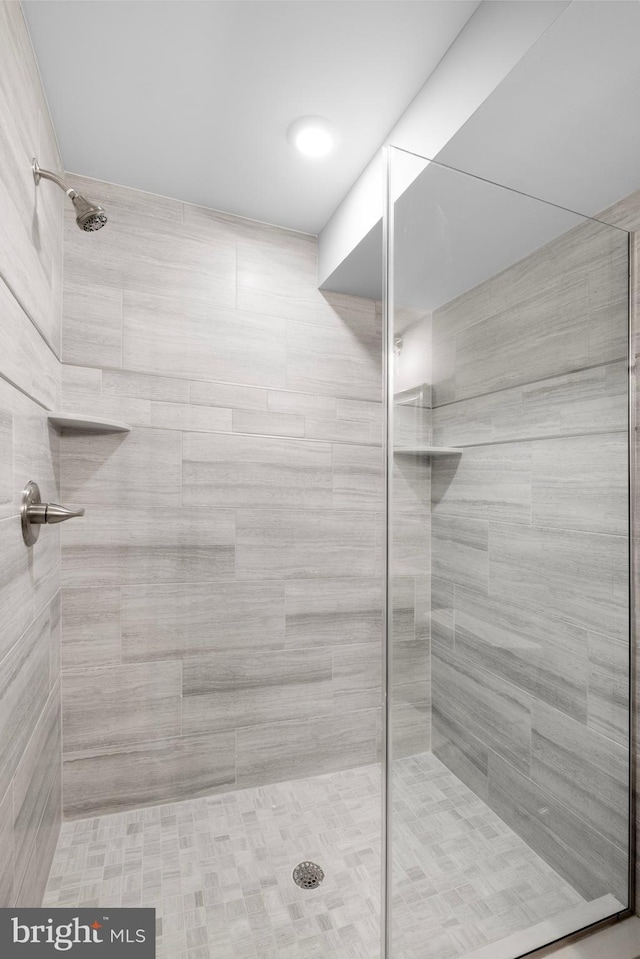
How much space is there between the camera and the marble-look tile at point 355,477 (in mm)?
1998

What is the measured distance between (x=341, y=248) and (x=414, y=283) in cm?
92

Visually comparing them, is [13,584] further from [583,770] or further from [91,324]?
[583,770]

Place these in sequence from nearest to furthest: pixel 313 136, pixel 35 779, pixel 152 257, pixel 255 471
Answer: pixel 35 779 → pixel 313 136 → pixel 152 257 → pixel 255 471

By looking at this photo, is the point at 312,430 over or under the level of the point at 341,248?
under

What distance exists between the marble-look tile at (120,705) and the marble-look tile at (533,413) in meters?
1.32

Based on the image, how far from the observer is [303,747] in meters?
1.91

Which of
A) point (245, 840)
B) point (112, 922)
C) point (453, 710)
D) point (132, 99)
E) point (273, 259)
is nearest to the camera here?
point (453, 710)

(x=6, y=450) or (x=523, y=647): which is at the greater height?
(x=6, y=450)

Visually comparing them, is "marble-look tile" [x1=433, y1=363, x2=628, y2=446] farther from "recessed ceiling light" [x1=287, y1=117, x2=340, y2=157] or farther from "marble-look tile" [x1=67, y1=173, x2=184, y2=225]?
"marble-look tile" [x1=67, y1=173, x2=184, y2=225]

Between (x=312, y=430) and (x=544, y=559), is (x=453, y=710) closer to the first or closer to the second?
(x=544, y=559)

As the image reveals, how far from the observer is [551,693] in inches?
39.1

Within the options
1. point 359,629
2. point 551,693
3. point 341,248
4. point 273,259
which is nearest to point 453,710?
point 551,693

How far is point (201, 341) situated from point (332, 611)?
3.75ft

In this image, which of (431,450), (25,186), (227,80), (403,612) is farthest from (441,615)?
(227,80)
